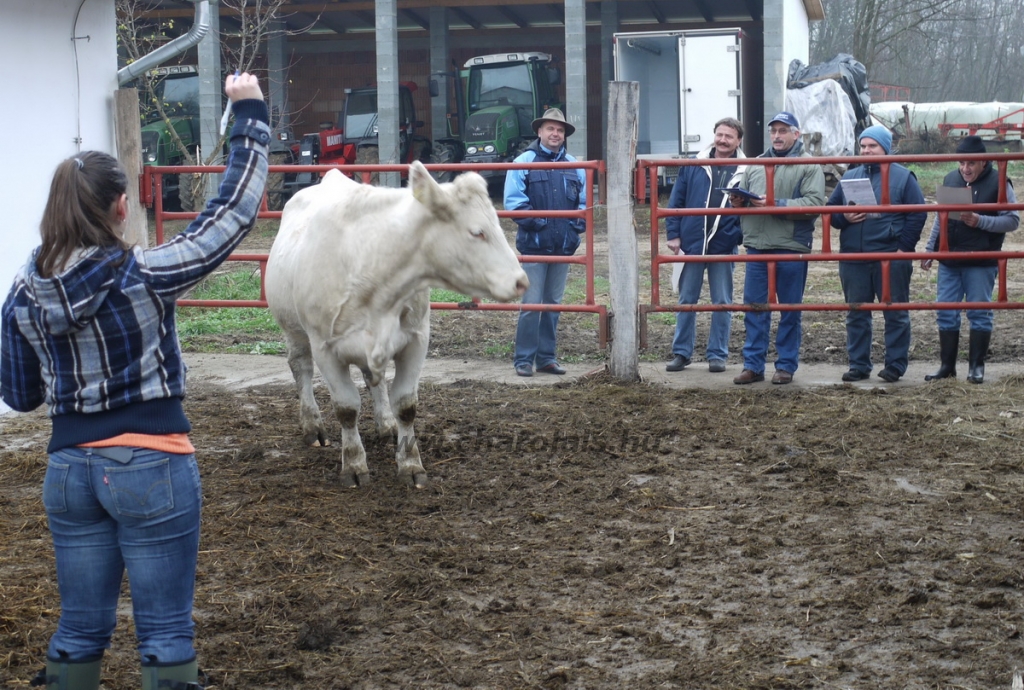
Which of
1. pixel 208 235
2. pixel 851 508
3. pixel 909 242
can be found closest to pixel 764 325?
pixel 909 242

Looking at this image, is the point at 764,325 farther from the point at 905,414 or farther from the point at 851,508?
the point at 851,508

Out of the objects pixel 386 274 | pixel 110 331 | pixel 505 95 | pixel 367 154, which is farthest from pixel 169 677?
pixel 505 95

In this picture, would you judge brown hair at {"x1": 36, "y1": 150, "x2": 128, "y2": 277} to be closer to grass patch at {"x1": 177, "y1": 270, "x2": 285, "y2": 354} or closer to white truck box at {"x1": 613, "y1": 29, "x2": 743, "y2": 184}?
grass patch at {"x1": 177, "y1": 270, "x2": 285, "y2": 354}

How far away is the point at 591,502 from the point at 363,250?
4.66ft

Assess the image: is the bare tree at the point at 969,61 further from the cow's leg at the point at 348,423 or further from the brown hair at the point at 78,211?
the brown hair at the point at 78,211

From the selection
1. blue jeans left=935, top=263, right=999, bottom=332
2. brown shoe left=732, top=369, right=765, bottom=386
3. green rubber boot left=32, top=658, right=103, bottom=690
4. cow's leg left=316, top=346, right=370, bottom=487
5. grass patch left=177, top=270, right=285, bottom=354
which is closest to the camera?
green rubber boot left=32, top=658, right=103, bottom=690

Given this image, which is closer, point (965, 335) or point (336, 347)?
point (336, 347)

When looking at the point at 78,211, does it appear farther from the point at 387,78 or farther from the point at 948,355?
the point at 387,78

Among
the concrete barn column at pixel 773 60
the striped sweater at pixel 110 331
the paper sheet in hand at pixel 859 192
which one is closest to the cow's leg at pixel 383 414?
the striped sweater at pixel 110 331

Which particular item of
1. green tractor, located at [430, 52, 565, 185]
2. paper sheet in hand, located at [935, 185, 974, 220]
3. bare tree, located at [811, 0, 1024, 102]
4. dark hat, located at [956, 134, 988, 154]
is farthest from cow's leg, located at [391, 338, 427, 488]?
bare tree, located at [811, 0, 1024, 102]

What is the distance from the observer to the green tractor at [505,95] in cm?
2130

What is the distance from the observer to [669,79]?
20156 mm

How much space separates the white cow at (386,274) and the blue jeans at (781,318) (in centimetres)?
281

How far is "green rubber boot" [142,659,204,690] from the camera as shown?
235cm
